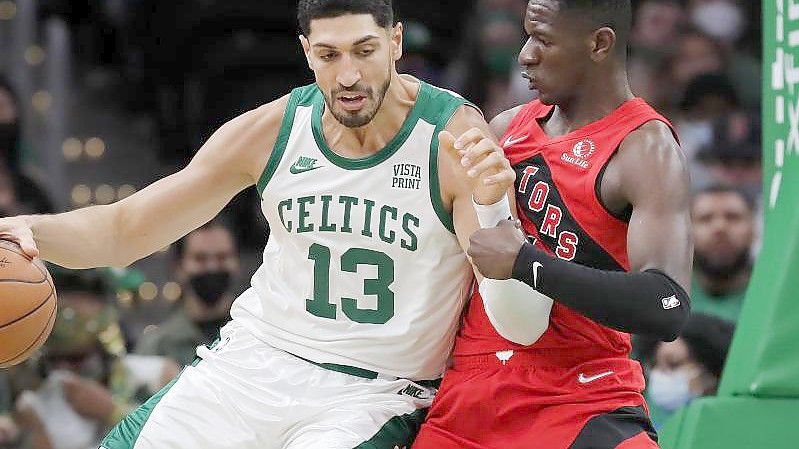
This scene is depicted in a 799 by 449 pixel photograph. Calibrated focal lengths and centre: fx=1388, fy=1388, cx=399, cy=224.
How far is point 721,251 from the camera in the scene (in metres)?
6.71

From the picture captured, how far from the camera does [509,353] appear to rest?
3982mm

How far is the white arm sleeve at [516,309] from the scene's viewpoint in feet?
12.3

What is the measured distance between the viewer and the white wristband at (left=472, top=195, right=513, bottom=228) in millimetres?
3670

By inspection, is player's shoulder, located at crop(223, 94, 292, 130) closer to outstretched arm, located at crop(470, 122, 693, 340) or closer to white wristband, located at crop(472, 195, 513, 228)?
white wristband, located at crop(472, 195, 513, 228)

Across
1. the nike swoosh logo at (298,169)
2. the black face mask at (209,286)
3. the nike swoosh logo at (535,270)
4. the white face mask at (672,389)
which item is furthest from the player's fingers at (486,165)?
the black face mask at (209,286)

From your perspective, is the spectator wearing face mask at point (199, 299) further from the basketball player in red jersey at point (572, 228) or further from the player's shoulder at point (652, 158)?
the player's shoulder at point (652, 158)

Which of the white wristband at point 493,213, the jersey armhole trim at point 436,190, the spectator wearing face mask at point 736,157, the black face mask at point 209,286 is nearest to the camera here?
the white wristband at point 493,213

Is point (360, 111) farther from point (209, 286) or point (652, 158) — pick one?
point (209, 286)

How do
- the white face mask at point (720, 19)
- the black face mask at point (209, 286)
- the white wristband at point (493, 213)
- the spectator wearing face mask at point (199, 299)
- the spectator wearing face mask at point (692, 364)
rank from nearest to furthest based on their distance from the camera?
the white wristband at point (493, 213)
the spectator wearing face mask at point (692, 364)
the spectator wearing face mask at point (199, 299)
the black face mask at point (209, 286)
the white face mask at point (720, 19)

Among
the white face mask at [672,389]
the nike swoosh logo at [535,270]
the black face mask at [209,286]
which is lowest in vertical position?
the white face mask at [672,389]

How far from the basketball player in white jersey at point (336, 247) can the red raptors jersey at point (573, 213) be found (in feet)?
0.57

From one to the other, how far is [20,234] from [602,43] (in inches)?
69.3

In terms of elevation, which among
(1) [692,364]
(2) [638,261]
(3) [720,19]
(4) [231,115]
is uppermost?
(2) [638,261]

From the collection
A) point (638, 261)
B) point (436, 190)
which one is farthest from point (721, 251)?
point (638, 261)
